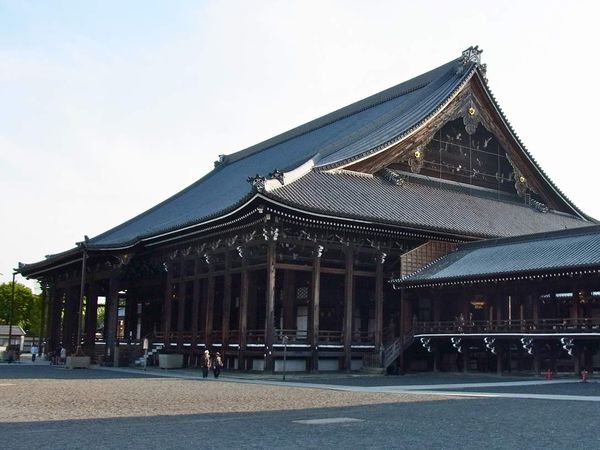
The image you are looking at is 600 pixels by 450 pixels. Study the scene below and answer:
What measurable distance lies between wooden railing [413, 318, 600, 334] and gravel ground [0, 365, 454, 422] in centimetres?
1231

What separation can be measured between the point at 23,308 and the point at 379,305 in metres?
93.7

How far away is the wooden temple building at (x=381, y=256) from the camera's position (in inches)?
1436

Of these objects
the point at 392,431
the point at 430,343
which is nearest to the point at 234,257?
the point at 430,343

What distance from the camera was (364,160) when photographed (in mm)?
44531

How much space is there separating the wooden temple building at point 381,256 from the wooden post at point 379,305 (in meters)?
0.11

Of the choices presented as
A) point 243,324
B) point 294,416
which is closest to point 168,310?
point 243,324

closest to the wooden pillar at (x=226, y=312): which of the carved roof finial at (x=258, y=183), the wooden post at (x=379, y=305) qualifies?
the carved roof finial at (x=258, y=183)

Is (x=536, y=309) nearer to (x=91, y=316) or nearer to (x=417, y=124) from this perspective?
(x=417, y=124)

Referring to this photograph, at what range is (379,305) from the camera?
4019cm

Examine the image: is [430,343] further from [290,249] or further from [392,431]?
[392,431]

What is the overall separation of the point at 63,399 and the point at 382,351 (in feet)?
67.7

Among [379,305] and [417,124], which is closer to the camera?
[379,305]

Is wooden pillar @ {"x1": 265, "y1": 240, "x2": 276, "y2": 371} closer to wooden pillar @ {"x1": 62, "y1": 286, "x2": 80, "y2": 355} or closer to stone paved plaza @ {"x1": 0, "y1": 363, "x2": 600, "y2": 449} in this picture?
stone paved plaza @ {"x1": 0, "y1": 363, "x2": 600, "y2": 449}

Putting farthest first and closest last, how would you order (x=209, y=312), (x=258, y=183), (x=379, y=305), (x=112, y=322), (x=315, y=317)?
(x=112, y=322) → (x=209, y=312) → (x=379, y=305) → (x=315, y=317) → (x=258, y=183)
